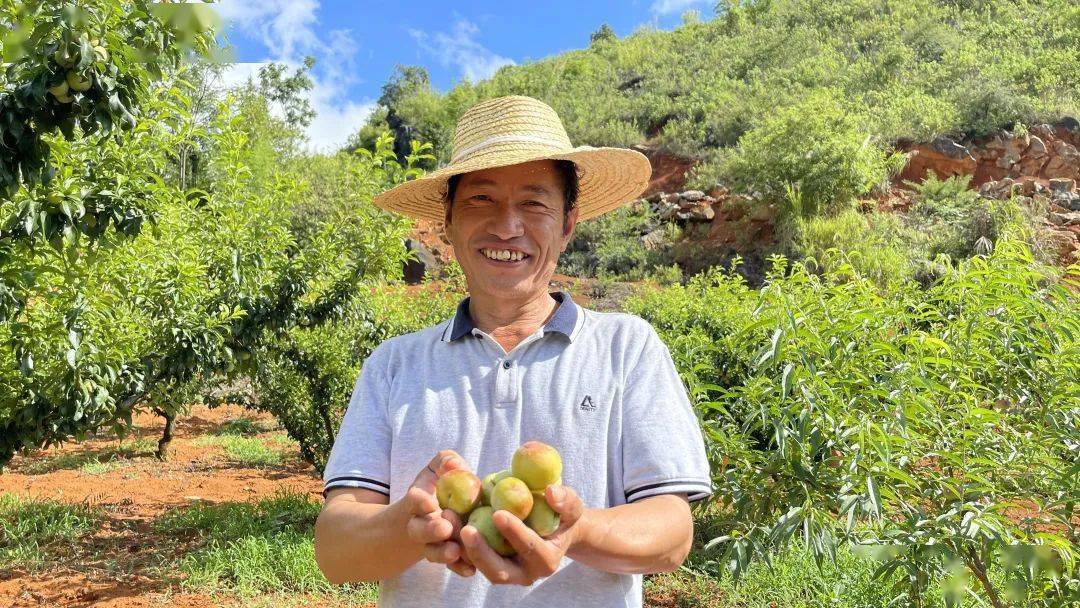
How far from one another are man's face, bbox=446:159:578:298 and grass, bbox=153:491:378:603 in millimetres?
3461

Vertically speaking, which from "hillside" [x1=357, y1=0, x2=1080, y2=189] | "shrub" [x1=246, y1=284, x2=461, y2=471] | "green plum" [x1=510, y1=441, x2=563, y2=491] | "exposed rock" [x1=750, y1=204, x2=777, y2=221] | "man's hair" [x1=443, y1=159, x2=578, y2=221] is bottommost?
"shrub" [x1=246, y1=284, x2=461, y2=471]

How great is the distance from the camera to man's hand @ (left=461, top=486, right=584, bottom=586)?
1049mm

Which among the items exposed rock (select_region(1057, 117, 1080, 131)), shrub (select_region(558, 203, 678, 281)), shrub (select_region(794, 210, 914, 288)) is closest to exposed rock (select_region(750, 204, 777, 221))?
shrub (select_region(794, 210, 914, 288))

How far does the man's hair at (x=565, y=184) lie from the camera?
172 cm

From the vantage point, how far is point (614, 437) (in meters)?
1.42

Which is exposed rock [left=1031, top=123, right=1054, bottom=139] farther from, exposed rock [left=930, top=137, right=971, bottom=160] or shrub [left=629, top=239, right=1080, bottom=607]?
shrub [left=629, top=239, right=1080, bottom=607]

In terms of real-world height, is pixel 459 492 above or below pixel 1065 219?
below

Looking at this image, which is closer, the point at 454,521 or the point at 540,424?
the point at 454,521

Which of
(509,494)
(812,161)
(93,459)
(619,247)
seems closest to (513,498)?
(509,494)

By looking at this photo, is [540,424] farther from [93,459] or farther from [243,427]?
[243,427]

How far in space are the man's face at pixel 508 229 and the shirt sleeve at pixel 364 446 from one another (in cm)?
30

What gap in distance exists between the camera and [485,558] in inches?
41.7

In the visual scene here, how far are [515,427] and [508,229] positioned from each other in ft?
1.27

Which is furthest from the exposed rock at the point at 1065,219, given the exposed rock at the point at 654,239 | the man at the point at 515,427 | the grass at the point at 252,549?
the man at the point at 515,427
